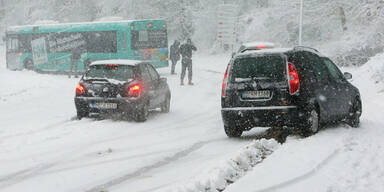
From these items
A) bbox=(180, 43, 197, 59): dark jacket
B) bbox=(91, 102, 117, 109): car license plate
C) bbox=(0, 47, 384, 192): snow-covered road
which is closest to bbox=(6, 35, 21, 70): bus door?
bbox=(180, 43, 197, 59): dark jacket

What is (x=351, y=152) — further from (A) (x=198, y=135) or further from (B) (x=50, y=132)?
(B) (x=50, y=132)

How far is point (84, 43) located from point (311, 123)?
24.3 metres

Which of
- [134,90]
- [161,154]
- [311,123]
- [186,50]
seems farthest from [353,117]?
[186,50]

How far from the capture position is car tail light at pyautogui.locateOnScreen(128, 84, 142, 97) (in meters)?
12.3

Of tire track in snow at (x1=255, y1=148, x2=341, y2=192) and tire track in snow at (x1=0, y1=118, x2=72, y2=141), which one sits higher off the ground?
tire track in snow at (x1=255, y1=148, x2=341, y2=192)

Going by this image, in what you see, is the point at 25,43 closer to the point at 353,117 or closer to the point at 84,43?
the point at 84,43

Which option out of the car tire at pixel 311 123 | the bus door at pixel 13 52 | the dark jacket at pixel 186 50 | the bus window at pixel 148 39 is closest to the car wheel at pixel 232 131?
the car tire at pixel 311 123

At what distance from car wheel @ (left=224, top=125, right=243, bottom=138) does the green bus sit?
20.2 m

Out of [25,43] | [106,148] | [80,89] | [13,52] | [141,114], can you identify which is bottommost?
[13,52]

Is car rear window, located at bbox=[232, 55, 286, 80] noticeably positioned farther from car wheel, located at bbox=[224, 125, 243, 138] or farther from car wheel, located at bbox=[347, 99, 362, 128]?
car wheel, located at bbox=[347, 99, 362, 128]

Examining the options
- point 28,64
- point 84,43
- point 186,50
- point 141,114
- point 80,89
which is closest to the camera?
point 141,114

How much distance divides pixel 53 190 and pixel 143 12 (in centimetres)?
5342

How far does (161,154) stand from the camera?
834cm

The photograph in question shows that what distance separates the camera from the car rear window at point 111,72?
41.0 feet
